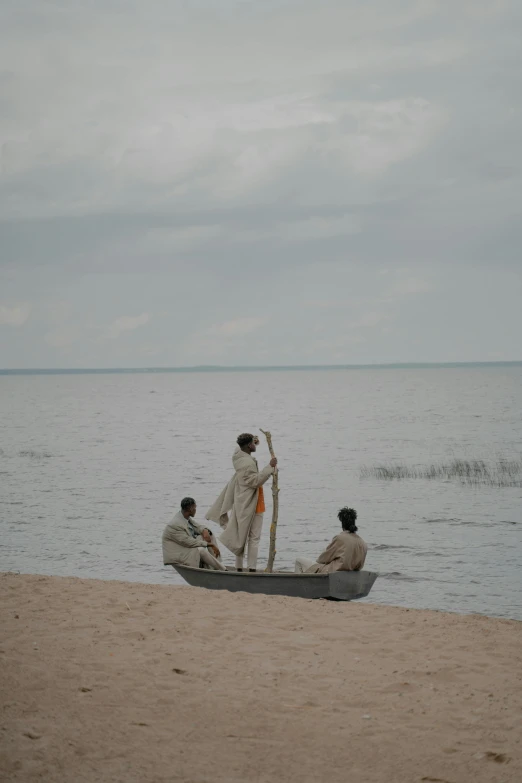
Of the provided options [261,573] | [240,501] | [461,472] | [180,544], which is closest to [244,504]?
[240,501]

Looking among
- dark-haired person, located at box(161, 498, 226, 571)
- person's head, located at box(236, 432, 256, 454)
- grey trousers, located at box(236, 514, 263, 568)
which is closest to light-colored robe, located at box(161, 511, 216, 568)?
dark-haired person, located at box(161, 498, 226, 571)

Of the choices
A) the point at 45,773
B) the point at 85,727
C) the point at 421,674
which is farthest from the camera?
the point at 421,674

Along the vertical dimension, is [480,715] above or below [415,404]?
below

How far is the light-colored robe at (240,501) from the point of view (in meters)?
13.2

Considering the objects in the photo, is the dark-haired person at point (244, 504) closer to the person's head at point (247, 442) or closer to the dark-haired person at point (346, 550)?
the person's head at point (247, 442)

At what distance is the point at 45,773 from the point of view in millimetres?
6219

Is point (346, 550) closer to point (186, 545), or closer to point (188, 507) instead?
point (188, 507)

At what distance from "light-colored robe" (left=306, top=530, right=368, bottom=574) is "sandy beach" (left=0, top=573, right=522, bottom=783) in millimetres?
1117

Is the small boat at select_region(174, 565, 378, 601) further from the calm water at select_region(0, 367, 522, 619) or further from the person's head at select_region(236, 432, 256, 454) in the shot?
the calm water at select_region(0, 367, 522, 619)

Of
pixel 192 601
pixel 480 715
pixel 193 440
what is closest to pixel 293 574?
pixel 192 601

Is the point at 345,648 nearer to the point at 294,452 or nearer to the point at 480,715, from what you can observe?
the point at 480,715

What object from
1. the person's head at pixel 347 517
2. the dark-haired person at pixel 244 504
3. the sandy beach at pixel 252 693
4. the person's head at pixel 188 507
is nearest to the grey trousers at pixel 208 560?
the dark-haired person at pixel 244 504

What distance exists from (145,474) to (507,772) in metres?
31.5

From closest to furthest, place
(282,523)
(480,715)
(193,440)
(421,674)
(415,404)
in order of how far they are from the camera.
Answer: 1. (480,715)
2. (421,674)
3. (282,523)
4. (193,440)
5. (415,404)
